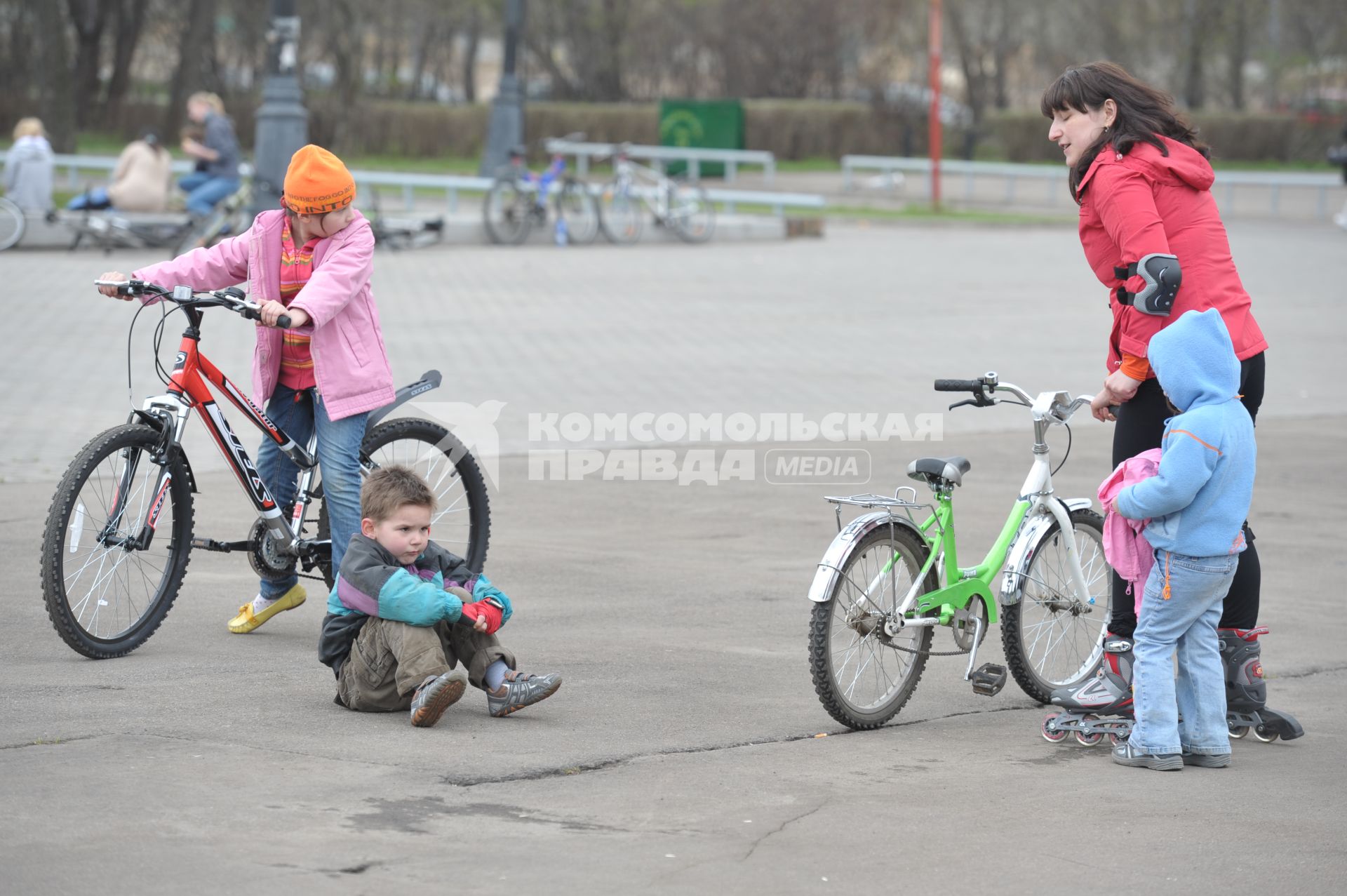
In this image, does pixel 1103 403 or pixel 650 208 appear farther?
pixel 650 208

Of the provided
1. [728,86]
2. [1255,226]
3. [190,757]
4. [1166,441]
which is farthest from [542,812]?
[728,86]

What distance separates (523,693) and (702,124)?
31.9m

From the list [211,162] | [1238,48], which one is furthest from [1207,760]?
[1238,48]

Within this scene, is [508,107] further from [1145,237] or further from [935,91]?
[1145,237]

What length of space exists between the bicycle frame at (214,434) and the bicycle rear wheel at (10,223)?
545 inches

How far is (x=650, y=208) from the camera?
23.0m

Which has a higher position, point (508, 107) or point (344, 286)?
point (508, 107)

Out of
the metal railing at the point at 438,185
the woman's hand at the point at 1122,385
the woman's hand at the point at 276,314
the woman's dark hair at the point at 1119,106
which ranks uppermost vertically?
the metal railing at the point at 438,185

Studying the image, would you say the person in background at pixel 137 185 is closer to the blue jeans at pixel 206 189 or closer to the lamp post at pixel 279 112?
the blue jeans at pixel 206 189

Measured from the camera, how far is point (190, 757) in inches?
181

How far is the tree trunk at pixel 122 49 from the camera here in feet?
133

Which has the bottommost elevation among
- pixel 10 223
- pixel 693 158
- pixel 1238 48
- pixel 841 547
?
pixel 841 547

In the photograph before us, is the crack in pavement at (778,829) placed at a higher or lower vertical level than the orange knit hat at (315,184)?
lower

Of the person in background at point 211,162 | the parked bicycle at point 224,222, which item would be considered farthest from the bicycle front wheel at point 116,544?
the person in background at point 211,162
